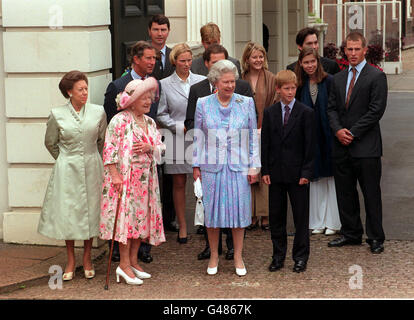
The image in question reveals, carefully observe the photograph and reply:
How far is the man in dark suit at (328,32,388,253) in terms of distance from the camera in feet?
27.5

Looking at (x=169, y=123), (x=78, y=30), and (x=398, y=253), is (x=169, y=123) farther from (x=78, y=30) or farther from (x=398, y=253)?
(x=398, y=253)

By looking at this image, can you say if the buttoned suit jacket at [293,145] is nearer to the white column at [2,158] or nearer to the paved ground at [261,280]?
the paved ground at [261,280]

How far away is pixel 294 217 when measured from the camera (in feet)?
26.0

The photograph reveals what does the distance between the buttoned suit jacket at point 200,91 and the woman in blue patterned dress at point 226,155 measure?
0.58 meters

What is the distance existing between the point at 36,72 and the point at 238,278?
2.84 metres

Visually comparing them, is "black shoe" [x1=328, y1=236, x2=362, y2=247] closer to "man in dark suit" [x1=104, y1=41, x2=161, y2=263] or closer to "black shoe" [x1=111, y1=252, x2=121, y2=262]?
"man in dark suit" [x1=104, y1=41, x2=161, y2=263]

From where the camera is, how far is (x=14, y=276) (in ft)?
25.3

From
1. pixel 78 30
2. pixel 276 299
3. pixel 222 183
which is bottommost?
pixel 276 299

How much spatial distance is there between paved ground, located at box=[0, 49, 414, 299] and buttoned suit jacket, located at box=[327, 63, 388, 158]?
0.95 metres

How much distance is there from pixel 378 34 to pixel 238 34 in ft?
31.2

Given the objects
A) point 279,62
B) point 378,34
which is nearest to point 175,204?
point 279,62

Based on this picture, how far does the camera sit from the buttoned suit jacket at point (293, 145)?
7812 millimetres

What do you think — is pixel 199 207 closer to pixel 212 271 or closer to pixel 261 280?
pixel 212 271

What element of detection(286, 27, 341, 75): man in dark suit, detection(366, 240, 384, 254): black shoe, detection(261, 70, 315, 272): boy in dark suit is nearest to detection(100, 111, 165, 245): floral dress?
detection(261, 70, 315, 272): boy in dark suit
